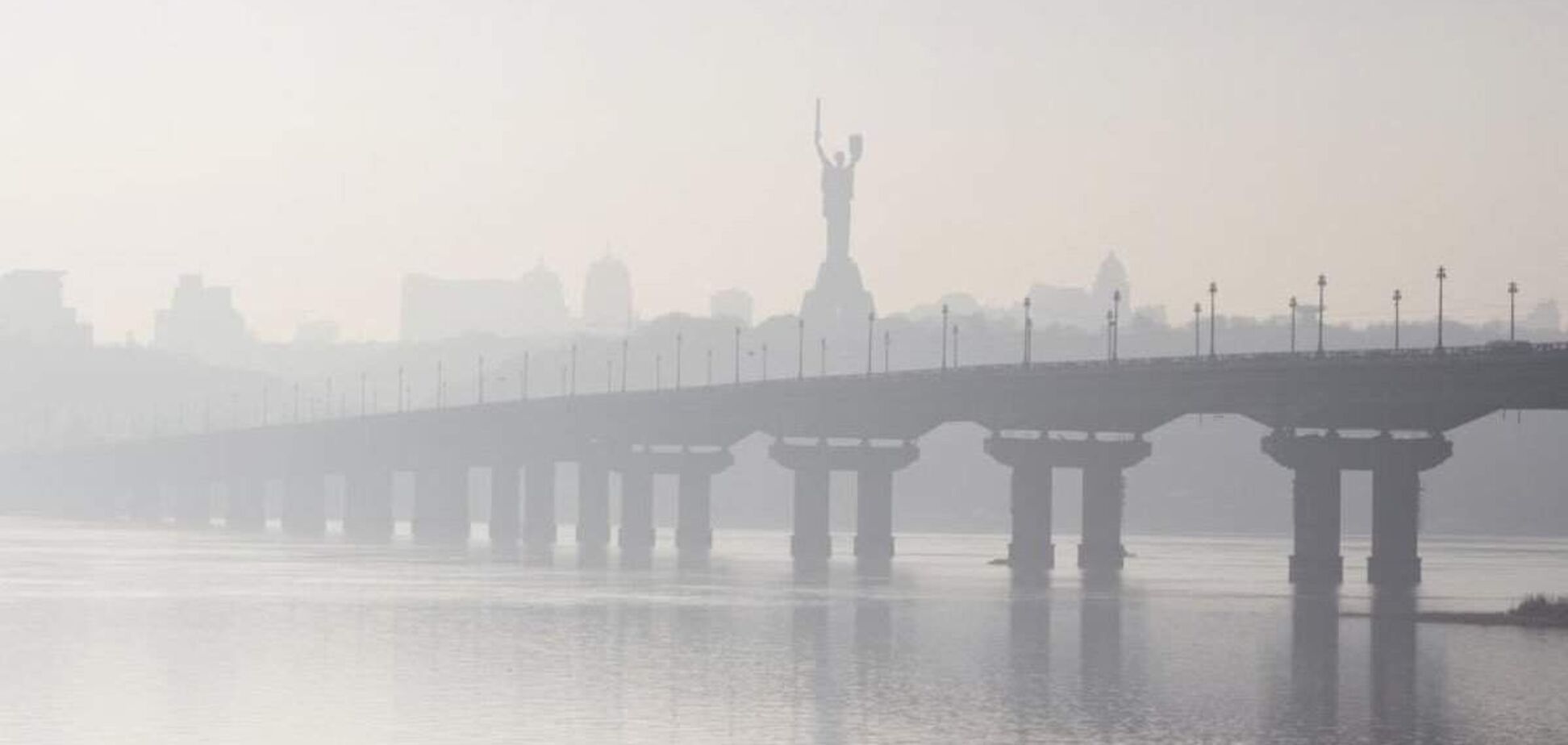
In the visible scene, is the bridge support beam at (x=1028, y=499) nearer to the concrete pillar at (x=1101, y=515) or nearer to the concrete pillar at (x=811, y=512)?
the concrete pillar at (x=1101, y=515)

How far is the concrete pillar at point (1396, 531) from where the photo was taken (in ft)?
487

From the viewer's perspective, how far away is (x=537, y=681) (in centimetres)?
7988

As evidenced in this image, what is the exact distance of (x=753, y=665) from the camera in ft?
286

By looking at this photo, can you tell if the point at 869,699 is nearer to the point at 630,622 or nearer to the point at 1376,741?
the point at 1376,741

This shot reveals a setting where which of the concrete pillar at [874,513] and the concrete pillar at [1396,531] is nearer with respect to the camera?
the concrete pillar at [1396,531]

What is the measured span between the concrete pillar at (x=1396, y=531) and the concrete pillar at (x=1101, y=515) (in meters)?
24.4

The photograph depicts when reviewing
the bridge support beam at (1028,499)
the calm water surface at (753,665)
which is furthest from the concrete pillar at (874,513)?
the calm water surface at (753,665)

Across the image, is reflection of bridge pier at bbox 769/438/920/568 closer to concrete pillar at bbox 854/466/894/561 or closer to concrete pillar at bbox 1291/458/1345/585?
concrete pillar at bbox 854/466/894/561

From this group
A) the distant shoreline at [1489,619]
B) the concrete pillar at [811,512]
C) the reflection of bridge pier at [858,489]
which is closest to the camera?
the distant shoreline at [1489,619]

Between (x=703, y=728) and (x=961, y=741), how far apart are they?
606 cm

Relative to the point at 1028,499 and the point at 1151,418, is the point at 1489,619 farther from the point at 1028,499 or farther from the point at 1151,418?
the point at 1028,499

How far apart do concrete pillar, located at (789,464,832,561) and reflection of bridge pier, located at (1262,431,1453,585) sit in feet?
158

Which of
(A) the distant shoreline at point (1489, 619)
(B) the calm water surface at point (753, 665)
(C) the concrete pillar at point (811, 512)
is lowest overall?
(B) the calm water surface at point (753, 665)

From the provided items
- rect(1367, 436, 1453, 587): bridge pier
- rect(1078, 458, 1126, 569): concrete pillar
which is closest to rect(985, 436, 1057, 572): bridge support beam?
rect(1078, 458, 1126, 569): concrete pillar
